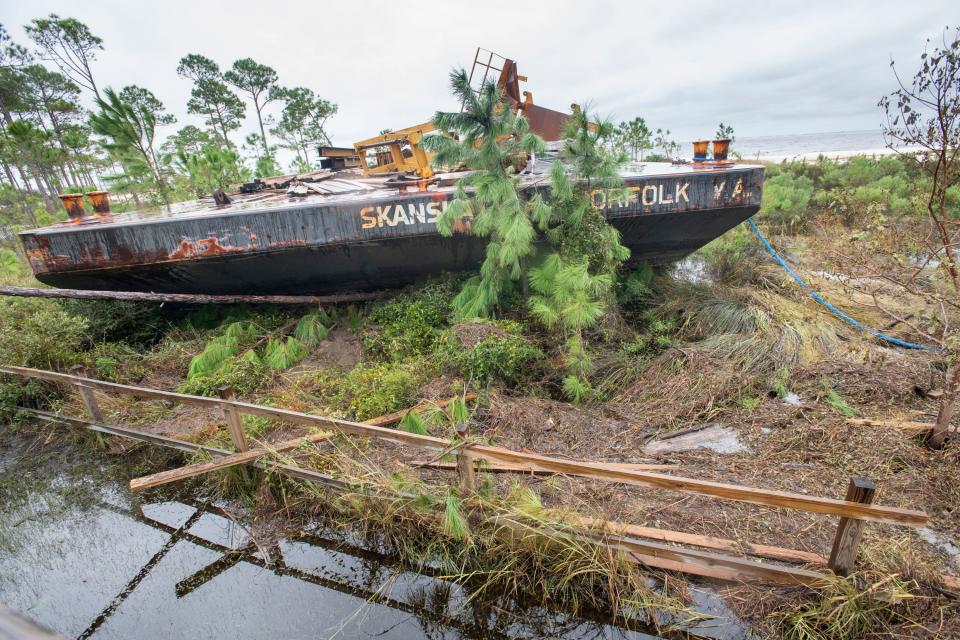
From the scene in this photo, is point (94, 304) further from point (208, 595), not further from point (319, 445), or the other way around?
point (208, 595)

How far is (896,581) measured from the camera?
2.11 metres

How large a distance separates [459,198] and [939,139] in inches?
128

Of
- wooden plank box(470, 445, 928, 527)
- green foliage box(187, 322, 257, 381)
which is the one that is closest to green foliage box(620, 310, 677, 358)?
wooden plank box(470, 445, 928, 527)

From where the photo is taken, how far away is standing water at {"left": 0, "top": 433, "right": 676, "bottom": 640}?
240 centimetres

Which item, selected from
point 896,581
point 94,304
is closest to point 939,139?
point 896,581

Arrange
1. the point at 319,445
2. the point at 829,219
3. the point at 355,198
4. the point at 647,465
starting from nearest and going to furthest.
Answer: the point at 647,465 < the point at 319,445 < the point at 355,198 < the point at 829,219

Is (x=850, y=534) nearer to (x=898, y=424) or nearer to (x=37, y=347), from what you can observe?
(x=898, y=424)

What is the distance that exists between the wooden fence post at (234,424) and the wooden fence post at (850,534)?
11.7 feet

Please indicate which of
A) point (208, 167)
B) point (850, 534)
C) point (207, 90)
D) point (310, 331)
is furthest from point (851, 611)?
point (207, 90)

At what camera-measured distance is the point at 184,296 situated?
16.6 feet

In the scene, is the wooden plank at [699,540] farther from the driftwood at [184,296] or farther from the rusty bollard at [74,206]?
the rusty bollard at [74,206]

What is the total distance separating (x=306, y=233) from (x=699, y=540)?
171 inches

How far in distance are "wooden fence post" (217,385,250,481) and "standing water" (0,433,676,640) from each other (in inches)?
18.0

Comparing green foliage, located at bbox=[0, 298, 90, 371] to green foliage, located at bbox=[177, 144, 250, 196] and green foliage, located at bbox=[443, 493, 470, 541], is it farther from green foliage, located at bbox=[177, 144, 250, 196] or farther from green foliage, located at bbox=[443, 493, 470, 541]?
green foliage, located at bbox=[443, 493, 470, 541]
